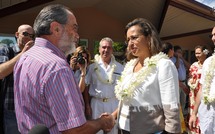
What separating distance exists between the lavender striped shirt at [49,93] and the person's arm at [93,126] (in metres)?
0.04

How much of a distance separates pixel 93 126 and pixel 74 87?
0.30m

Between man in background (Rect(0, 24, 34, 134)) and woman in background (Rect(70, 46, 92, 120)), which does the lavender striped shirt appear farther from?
woman in background (Rect(70, 46, 92, 120))

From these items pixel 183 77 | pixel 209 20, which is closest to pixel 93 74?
pixel 183 77

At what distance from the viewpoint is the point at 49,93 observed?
4.81 ft

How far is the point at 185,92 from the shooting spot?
582 cm

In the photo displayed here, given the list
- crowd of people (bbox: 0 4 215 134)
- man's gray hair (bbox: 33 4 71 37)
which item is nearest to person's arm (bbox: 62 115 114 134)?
crowd of people (bbox: 0 4 215 134)

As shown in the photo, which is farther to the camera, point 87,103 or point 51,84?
point 87,103

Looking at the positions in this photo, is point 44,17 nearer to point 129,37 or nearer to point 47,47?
point 47,47

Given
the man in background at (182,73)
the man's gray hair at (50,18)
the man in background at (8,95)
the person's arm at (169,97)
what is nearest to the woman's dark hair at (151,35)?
Result: the person's arm at (169,97)

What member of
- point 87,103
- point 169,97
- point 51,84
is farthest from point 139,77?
point 87,103

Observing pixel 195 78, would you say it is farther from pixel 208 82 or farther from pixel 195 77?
pixel 208 82

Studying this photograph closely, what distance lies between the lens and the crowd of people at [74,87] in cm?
148

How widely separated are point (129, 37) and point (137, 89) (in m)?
0.51

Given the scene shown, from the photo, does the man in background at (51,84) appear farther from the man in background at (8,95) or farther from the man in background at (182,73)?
the man in background at (182,73)
